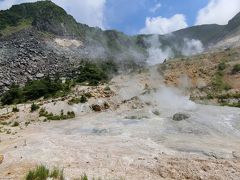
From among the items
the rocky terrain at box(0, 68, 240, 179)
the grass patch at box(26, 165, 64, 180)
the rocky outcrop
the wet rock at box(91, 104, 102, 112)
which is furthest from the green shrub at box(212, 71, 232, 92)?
the grass patch at box(26, 165, 64, 180)

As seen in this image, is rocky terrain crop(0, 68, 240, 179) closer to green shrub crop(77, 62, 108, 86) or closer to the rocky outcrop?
green shrub crop(77, 62, 108, 86)

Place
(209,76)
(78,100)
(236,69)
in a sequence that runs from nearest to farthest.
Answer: (78,100)
(209,76)
(236,69)

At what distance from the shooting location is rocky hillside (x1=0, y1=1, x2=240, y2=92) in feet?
243

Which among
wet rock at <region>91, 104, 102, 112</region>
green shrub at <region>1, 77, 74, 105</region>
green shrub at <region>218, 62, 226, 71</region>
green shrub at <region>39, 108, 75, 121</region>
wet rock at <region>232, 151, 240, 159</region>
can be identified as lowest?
wet rock at <region>232, 151, 240, 159</region>

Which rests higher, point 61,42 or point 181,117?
point 61,42

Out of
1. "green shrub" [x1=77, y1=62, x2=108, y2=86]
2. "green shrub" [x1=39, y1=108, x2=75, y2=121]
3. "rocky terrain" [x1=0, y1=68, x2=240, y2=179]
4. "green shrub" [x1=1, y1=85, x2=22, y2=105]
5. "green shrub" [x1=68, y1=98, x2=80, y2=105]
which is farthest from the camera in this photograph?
"green shrub" [x1=77, y1=62, x2=108, y2=86]

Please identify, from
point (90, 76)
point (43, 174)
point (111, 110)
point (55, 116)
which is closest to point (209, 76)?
point (111, 110)

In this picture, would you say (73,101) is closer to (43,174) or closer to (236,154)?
(236,154)

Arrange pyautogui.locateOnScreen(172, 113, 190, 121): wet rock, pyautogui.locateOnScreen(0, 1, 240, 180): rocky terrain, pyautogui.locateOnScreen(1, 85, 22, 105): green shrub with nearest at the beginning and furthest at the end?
pyautogui.locateOnScreen(0, 1, 240, 180): rocky terrain < pyautogui.locateOnScreen(172, 113, 190, 121): wet rock < pyautogui.locateOnScreen(1, 85, 22, 105): green shrub

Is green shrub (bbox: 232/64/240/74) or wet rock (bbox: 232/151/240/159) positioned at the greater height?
green shrub (bbox: 232/64/240/74)

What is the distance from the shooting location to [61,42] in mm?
88125

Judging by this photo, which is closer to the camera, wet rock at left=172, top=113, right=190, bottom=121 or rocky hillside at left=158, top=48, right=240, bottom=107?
wet rock at left=172, top=113, right=190, bottom=121

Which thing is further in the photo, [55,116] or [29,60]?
[29,60]

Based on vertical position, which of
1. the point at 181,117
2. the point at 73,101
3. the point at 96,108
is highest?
the point at 73,101
